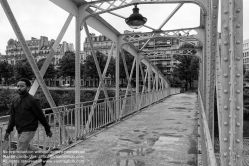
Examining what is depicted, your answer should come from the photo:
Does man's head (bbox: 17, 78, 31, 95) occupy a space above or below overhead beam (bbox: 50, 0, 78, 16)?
below

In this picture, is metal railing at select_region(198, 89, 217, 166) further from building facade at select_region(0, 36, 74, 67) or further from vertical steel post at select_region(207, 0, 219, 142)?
building facade at select_region(0, 36, 74, 67)

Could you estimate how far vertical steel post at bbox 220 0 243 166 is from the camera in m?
1.80

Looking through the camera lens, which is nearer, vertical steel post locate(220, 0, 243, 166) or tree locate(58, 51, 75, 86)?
vertical steel post locate(220, 0, 243, 166)

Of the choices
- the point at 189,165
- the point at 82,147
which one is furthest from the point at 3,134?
the point at 189,165

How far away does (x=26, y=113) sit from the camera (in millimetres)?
3564

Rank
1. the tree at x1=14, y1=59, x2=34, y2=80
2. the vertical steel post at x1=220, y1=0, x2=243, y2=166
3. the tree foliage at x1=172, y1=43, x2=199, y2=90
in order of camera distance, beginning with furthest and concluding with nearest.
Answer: the tree foliage at x1=172, y1=43, x2=199, y2=90 < the tree at x1=14, y1=59, x2=34, y2=80 < the vertical steel post at x1=220, y1=0, x2=243, y2=166

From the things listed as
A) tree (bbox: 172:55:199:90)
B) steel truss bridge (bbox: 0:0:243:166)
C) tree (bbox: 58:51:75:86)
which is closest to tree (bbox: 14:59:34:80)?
tree (bbox: 58:51:75:86)

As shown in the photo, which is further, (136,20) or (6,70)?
(6,70)

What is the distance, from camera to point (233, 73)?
5.92 feet

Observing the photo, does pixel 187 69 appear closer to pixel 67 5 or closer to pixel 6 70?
pixel 6 70

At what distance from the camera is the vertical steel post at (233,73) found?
1.80m

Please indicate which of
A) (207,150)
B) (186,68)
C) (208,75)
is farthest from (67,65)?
(207,150)

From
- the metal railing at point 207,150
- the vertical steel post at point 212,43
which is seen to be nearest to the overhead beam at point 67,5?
the vertical steel post at point 212,43

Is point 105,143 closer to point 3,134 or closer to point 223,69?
point 3,134
